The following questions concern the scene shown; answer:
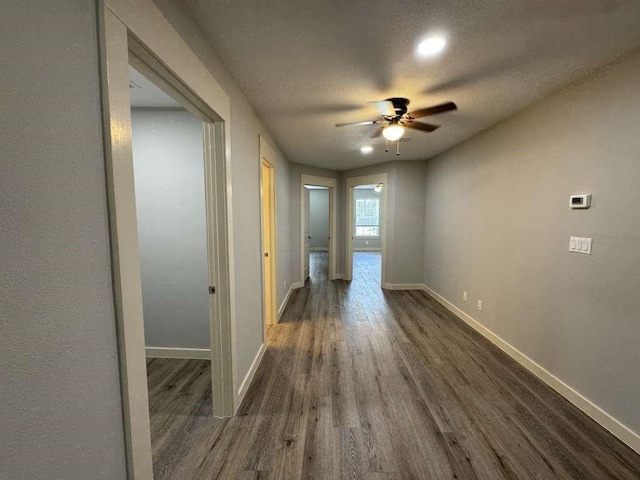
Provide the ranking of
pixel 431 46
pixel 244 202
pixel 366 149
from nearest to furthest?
pixel 431 46, pixel 244 202, pixel 366 149

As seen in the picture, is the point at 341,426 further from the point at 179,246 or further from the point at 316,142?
the point at 316,142

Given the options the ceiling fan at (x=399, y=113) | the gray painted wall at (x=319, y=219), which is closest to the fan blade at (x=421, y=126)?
the ceiling fan at (x=399, y=113)

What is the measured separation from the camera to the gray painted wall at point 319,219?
10398mm

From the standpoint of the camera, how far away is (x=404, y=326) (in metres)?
3.52

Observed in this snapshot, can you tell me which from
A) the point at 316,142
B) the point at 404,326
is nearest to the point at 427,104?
the point at 316,142

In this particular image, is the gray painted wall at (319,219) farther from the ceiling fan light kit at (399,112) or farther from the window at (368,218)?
the ceiling fan light kit at (399,112)

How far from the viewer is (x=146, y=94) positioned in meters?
2.22

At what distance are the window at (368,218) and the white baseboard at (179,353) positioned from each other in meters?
8.48

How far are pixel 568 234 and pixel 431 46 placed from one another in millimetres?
1778

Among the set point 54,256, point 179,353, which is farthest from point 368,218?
point 54,256

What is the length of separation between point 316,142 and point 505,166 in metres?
2.22

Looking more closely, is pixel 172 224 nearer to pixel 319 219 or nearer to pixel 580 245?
pixel 580 245

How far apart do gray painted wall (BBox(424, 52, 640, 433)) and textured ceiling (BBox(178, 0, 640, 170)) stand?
0.94 ft

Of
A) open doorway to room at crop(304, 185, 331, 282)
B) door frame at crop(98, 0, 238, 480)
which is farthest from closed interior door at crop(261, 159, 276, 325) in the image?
open doorway to room at crop(304, 185, 331, 282)
